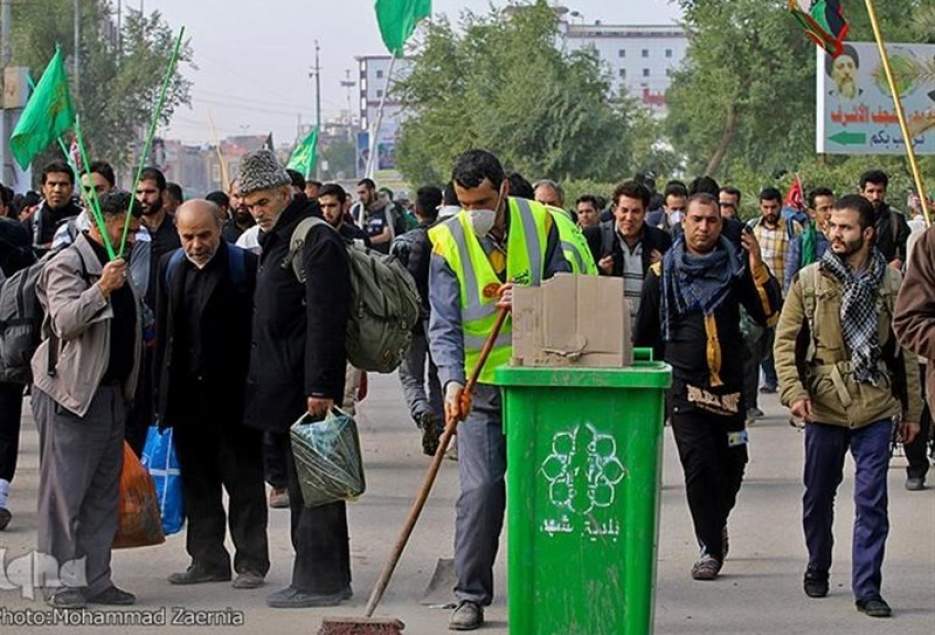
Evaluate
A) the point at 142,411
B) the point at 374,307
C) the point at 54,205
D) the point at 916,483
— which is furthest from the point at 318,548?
the point at 916,483

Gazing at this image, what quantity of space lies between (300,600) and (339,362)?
1047 millimetres

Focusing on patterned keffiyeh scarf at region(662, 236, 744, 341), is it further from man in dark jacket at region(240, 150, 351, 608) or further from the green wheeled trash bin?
the green wheeled trash bin

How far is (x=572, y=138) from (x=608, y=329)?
43391 millimetres

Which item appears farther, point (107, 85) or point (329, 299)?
point (107, 85)

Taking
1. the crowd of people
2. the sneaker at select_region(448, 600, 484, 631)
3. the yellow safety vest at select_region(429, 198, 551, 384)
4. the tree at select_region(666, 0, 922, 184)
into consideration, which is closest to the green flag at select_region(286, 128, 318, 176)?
the crowd of people

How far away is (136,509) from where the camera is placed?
8.68m

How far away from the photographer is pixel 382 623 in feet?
23.6

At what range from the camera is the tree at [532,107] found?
49812 millimetres

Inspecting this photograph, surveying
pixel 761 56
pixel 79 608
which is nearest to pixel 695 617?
pixel 79 608

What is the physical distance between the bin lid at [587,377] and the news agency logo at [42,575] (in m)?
2.48

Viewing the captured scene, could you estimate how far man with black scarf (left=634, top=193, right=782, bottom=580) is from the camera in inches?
357

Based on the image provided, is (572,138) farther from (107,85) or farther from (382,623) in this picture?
(382,623)

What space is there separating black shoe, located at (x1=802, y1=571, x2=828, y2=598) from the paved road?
44 millimetres

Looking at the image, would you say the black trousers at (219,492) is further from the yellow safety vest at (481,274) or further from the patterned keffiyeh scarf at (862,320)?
the patterned keffiyeh scarf at (862,320)
